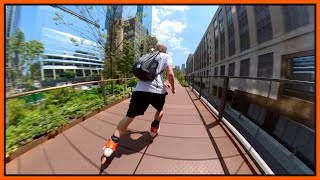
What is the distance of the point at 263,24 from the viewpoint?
1686 cm

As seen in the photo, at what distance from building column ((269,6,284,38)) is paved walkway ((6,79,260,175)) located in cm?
1550

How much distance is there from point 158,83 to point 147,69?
0.26 meters

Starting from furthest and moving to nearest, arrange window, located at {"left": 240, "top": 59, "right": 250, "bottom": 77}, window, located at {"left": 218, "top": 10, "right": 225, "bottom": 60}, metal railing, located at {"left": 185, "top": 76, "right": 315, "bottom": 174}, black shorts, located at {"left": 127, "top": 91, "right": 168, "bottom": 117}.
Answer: window, located at {"left": 218, "top": 10, "right": 225, "bottom": 60}
window, located at {"left": 240, "top": 59, "right": 250, "bottom": 77}
metal railing, located at {"left": 185, "top": 76, "right": 315, "bottom": 174}
black shorts, located at {"left": 127, "top": 91, "right": 168, "bottom": 117}

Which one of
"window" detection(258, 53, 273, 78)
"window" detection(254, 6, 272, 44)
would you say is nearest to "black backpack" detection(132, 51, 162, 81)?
"window" detection(258, 53, 273, 78)

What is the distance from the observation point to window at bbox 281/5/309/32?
38.0 ft

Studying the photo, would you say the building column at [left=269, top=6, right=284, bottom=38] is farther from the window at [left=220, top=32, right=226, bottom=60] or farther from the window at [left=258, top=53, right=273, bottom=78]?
the window at [left=220, top=32, right=226, bottom=60]

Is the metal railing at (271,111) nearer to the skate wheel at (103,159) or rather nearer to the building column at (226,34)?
the skate wheel at (103,159)

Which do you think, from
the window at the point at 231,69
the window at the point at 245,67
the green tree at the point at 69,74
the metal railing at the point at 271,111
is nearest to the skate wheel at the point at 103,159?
the metal railing at the point at 271,111

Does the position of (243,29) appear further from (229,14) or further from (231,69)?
(231,69)

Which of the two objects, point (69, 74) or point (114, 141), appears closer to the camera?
point (114, 141)

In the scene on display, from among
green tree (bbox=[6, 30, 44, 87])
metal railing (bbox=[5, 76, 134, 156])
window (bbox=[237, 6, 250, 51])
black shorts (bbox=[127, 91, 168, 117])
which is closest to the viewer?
black shorts (bbox=[127, 91, 168, 117])

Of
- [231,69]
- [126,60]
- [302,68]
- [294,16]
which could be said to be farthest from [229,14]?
[126,60]

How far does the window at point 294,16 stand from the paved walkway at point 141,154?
1335 cm

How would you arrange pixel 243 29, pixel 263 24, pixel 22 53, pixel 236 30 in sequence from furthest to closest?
pixel 236 30
pixel 243 29
pixel 22 53
pixel 263 24
